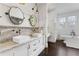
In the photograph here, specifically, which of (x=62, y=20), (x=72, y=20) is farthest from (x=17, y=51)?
(x=72, y=20)

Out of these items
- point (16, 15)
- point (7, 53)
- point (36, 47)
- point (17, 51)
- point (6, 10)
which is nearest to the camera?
point (7, 53)

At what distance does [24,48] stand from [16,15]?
57 centimetres

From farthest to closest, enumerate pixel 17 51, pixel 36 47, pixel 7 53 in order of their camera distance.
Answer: pixel 36 47
pixel 17 51
pixel 7 53

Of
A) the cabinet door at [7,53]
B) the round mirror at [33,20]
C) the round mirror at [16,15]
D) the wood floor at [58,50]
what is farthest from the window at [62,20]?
the cabinet door at [7,53]

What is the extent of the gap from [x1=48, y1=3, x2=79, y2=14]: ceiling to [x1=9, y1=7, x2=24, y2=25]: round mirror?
0.50 meters

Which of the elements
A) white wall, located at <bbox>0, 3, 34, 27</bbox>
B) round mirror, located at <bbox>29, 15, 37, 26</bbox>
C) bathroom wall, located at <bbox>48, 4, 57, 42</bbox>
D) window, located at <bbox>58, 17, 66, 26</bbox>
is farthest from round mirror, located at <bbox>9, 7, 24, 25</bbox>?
window, located at <bbox>58, 17, 66, 26</bbox>

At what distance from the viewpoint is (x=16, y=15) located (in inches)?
66.1

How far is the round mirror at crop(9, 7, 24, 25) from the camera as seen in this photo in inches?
62.9

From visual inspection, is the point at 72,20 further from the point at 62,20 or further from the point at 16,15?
the point at 16,15

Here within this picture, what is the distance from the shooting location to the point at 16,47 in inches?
54.4

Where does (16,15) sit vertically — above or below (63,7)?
below

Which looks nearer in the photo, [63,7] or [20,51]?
[20,51]

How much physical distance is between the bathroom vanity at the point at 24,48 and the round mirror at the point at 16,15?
377mm

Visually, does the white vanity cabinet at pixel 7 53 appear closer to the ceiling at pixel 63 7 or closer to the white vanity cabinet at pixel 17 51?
the white vanity cabinet at pixel 17 51
